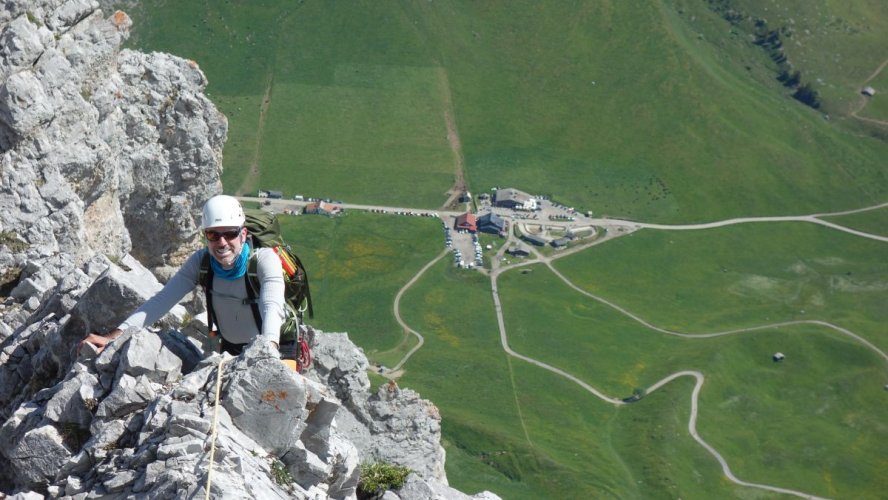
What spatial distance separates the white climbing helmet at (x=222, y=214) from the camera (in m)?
20.2

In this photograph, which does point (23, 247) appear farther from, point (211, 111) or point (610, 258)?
point (610, 258)

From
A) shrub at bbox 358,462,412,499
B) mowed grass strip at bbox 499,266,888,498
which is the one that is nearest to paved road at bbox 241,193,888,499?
mowed grass strip at bbox 499,266,888,498

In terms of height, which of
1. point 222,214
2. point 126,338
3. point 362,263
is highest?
point 222,214

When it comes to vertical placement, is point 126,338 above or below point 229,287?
below

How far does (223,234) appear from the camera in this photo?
20.4m

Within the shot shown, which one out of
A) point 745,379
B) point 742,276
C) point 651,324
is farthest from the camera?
point 742,276

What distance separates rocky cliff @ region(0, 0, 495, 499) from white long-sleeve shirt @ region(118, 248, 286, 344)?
67 centimetres

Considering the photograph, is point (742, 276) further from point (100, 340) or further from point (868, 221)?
point (100, 340)

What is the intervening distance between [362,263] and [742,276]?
63.7 m

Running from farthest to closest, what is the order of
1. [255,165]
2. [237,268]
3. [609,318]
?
1. [255,165]
2. [609,318]
3. [237,268]

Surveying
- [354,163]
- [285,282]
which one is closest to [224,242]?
[285,282]

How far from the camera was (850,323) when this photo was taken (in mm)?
157625

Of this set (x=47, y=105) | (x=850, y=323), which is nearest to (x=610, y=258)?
(x=850, y=323)

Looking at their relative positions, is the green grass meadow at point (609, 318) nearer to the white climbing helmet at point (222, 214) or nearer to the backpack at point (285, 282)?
the backpack at point (285, 282)
